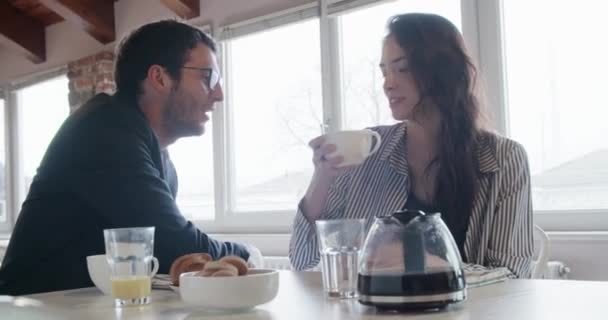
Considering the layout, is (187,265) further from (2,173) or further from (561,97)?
(2,173)

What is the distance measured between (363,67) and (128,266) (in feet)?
8.74

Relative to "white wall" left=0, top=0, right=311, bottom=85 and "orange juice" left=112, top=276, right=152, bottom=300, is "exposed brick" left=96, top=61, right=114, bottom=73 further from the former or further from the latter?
"orange juice" left=112, top=276, right=152, bottom=300

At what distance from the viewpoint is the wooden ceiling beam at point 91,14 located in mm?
4582

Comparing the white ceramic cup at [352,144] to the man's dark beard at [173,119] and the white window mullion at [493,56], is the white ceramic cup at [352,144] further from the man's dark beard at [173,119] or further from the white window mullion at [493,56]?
the white window mullion at [493,56]

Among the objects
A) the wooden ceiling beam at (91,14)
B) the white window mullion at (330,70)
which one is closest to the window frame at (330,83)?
the white window mullion at (330,70)

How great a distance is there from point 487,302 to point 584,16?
2.13 meters

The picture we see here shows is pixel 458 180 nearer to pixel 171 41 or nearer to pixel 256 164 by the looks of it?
pixel 171 41

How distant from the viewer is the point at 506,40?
9.83ft

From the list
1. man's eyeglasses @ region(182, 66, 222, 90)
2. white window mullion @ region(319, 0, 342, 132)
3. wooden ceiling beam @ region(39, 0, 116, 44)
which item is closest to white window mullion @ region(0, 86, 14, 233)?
wooden ceiling beam @ region(39, 0, 116, 44)

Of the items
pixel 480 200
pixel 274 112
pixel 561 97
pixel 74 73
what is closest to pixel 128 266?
pixel 480 200

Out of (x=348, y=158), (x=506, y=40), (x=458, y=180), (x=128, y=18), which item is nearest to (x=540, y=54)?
(x=506, y=40)

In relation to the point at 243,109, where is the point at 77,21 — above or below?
above

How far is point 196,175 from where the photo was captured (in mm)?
4438

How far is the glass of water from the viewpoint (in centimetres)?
105
